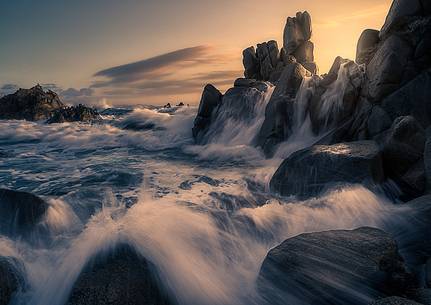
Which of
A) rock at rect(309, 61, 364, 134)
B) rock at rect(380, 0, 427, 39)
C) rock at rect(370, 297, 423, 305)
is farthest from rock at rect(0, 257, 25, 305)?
rock at rect(380, 0, 427, 39)

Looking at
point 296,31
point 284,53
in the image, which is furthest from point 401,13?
point 296,31

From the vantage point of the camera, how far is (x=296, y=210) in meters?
9.29

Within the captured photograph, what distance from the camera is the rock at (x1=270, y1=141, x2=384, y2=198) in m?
9.75

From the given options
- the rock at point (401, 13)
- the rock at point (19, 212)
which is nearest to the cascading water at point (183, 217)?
the rock at point (19, 212)

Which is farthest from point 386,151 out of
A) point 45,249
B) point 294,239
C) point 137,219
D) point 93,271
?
point 45,249

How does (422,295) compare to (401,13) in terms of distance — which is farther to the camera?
(401,13)

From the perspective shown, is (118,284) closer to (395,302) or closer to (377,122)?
(395,302)

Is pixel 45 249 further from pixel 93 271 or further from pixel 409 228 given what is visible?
pixel 409 228

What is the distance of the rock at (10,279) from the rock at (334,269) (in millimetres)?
4164

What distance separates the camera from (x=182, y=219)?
8.73 metres

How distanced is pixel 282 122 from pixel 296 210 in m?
9.01

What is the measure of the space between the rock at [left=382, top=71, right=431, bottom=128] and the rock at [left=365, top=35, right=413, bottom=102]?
392mm

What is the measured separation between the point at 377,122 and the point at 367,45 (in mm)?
4696

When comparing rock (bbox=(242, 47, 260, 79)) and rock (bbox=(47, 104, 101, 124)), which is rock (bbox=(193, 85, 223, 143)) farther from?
rock (bbox=(47, 104, 101, 124))
